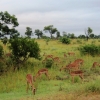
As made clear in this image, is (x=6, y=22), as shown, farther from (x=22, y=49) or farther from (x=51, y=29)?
(x=51, y=29)

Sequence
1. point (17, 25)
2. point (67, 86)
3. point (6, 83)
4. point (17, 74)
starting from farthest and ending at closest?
point (17, 25) → point (17, 74) → point (6, 83) → point (67, 86)

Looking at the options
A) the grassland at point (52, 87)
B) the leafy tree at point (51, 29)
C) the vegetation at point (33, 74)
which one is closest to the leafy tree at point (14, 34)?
the vegetation at point (33, 74)

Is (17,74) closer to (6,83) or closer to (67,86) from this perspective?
(6,83)

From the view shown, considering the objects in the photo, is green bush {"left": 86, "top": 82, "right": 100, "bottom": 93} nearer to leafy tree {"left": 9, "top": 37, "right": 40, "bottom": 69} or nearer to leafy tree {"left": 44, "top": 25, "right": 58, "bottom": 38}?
leafy tree {"left": 9, "top": 37, "right": 40, "bottom": 69}

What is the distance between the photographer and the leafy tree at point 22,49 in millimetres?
17891

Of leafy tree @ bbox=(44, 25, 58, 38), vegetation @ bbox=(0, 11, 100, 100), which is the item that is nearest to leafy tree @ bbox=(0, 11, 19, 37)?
vegetation @ bbox=(0, 11, 100, 100)

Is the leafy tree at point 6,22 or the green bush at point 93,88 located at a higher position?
the leafy tree at point 6,22

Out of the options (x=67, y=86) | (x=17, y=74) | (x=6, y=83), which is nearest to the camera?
(x=67, y=86)

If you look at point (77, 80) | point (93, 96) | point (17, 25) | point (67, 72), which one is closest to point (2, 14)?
point (17, 25)

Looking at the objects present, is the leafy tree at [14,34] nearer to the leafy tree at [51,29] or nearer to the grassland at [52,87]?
the grassland at [52,87]

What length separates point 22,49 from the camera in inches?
709

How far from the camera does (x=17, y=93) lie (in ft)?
36.9

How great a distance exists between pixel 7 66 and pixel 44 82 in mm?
4675

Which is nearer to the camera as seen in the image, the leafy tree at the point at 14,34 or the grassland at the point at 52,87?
the grassland at the point at 52,87
